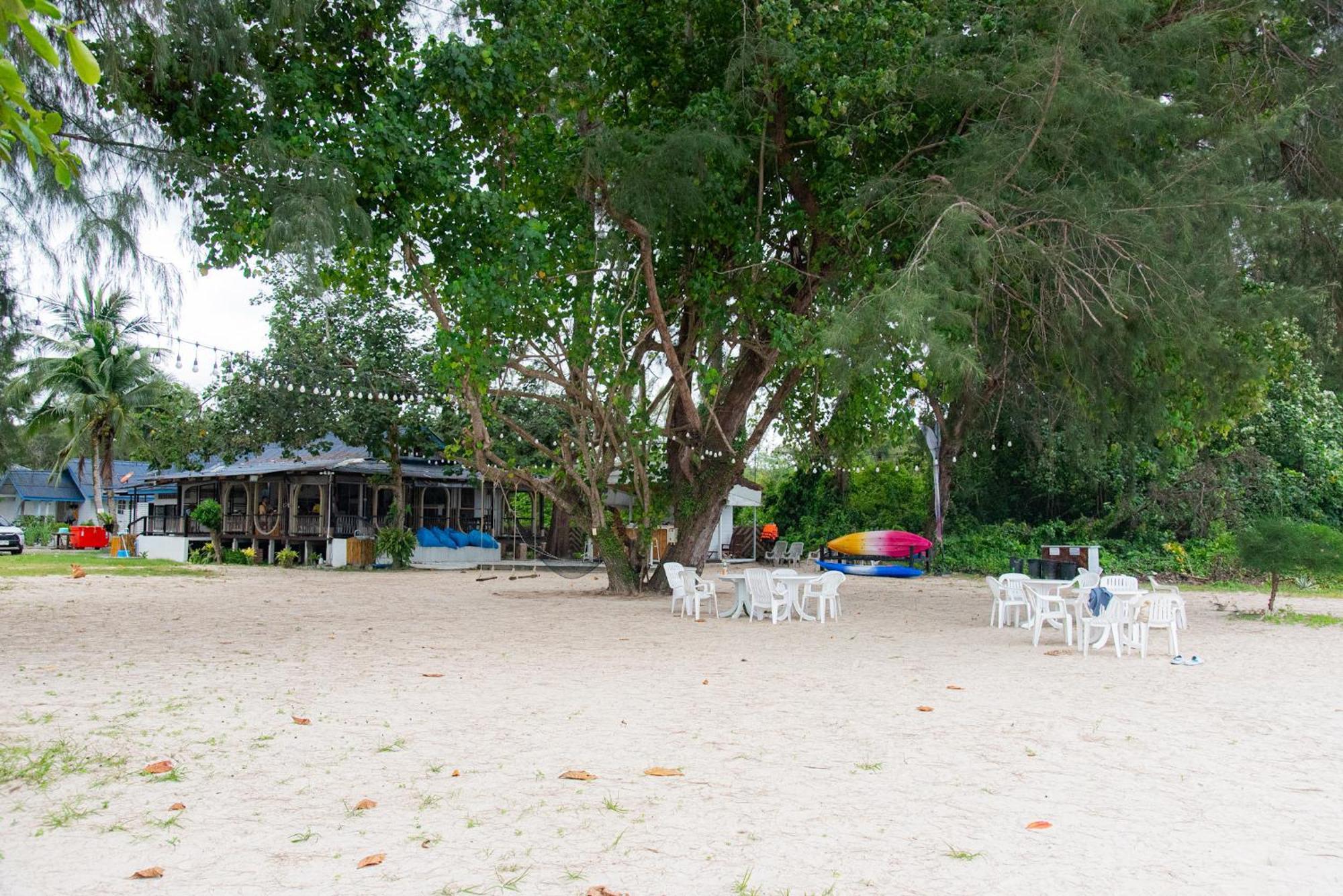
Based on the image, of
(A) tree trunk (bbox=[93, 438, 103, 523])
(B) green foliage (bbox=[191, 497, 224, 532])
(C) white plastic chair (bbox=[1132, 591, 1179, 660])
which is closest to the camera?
(C) white plastic chair (bbox=[1132, 591, 1179, 660])

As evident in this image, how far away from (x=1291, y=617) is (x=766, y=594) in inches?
285

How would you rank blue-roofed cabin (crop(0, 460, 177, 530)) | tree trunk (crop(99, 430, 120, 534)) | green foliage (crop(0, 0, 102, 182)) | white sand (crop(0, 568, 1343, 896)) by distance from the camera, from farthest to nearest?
blue-roofed cabin (crop(0, 460, 177, 530)) → tree trunk (crop(99, 430, 120, 534)) → white sand (crop(0, 568, 1343, 896)) → green foliage (crop(0, 0, 102, 182))

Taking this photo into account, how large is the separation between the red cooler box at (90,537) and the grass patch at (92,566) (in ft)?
15.0

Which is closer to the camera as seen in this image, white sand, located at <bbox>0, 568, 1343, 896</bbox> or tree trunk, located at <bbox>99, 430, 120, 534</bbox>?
white sand, located at <bbox>0, 568, 1343, 896</bbox>

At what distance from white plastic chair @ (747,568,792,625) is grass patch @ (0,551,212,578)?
13517 mm

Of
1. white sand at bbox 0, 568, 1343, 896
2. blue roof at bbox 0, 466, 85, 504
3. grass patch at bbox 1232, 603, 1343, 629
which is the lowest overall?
grass patch at bbox 1232, 603, 1343, 629

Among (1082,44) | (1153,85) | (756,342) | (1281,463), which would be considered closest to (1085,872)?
(1082,44)

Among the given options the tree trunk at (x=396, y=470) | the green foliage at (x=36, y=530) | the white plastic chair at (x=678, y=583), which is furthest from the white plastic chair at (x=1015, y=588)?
the green foliage at (x=36, y=530)

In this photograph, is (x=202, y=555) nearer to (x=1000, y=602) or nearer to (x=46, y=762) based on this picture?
(x=1000, y=602)

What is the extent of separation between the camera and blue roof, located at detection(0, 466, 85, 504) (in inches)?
1921

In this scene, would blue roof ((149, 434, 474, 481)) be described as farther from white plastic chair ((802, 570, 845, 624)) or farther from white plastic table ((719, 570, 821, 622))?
white plastic chair ((802, 570, 845, 624))

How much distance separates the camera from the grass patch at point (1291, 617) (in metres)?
13.4

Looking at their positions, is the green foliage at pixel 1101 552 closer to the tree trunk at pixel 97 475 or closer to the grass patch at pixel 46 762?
the grass patch at pixel 46 762

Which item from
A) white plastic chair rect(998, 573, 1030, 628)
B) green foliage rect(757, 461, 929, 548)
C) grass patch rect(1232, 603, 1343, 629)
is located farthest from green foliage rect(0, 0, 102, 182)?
green foliage rect(757, 461, 929, 548)
